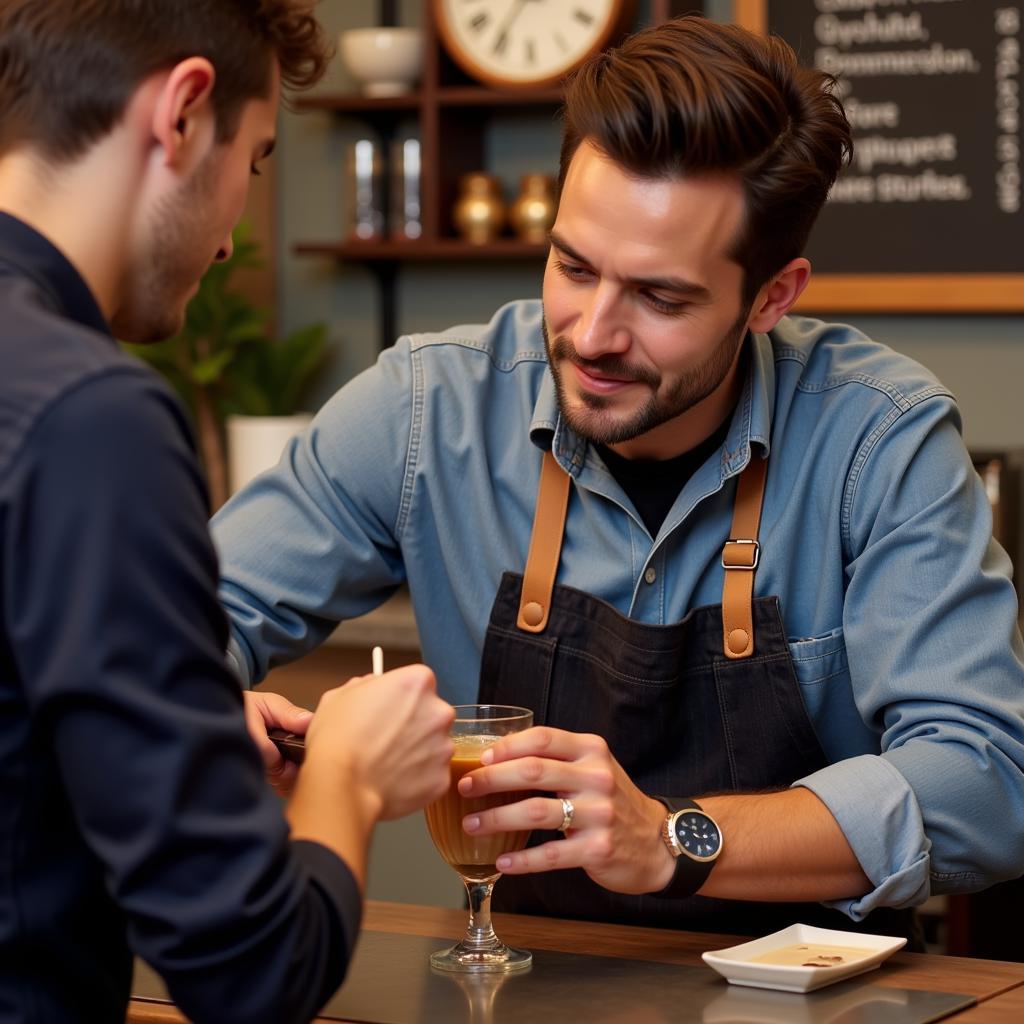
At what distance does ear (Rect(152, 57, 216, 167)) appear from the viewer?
3.46ft

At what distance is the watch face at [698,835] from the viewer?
1.51 metres

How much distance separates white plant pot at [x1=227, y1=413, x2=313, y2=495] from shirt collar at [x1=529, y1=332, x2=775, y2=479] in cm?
170

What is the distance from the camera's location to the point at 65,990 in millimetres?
982

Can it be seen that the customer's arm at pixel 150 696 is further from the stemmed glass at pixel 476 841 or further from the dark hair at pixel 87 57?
the stemmed glass at pixel 476 841

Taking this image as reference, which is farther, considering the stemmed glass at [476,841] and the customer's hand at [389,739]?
the stemmed glass at [476,841]

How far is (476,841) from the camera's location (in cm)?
141

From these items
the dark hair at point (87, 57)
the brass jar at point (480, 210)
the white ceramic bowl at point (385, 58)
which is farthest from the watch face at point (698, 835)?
the white ceramic bowl at point (385, 58)

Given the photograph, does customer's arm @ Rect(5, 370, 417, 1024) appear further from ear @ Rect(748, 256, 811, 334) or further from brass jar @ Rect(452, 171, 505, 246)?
brass jar @ Rect(452, 171, 505, 246)

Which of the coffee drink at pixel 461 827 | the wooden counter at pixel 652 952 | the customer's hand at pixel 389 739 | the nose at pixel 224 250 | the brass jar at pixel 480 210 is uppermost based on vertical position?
the nose at pixel 224 250

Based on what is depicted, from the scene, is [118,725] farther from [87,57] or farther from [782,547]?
[782,547]

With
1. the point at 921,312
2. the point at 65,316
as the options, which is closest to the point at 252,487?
the point at 65,316

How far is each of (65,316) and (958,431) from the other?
1172 millimetres

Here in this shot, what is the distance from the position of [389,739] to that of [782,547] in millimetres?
832

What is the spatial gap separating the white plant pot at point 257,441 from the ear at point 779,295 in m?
1.78
